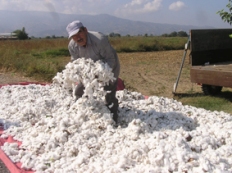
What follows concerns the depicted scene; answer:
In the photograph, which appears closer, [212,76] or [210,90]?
[212,76]

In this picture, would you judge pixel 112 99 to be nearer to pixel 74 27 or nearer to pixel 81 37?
pixel 81 37

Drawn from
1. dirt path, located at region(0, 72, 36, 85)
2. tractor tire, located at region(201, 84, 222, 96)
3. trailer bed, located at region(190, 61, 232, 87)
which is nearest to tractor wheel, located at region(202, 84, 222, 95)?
tractor tire, located at region(201, 84, 222, 96)

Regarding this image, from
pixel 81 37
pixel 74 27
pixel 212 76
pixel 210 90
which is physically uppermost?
pixel 74 27

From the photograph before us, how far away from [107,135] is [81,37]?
47.2 inches

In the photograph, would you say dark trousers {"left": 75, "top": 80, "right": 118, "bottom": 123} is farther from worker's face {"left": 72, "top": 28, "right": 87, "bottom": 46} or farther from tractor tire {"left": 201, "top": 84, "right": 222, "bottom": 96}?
tractor tire {"left": 201, "top": 84, "right": 222, "bottom": 96}

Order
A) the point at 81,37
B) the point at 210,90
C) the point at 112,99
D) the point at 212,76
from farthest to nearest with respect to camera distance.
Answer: the point at 210,90, the point at 212,76, the point at 112,99, the point at 81,37

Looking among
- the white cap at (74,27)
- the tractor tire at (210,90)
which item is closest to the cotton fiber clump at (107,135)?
the white cap at (74,27)

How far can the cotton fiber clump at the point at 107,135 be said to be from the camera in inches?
105

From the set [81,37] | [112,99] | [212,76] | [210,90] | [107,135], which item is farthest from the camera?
[210,90]

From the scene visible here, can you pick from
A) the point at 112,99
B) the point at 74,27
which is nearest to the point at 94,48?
the point at 74,27

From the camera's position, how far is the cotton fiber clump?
2.67 meters

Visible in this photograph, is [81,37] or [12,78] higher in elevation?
[81,37]

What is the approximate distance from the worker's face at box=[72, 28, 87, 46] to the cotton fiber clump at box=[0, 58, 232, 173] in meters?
0.26

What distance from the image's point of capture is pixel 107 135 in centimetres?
335
